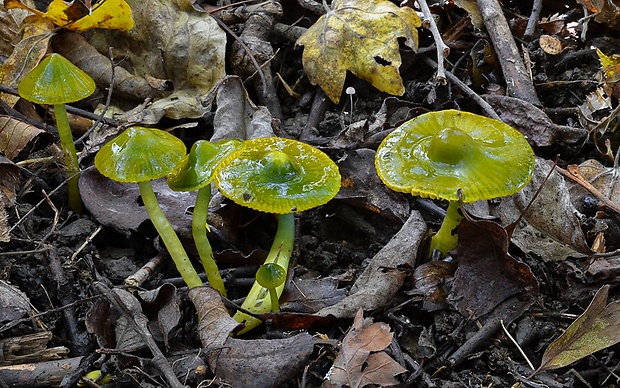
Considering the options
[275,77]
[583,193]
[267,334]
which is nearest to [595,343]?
[583,193]

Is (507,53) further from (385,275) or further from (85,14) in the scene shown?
(85,14)

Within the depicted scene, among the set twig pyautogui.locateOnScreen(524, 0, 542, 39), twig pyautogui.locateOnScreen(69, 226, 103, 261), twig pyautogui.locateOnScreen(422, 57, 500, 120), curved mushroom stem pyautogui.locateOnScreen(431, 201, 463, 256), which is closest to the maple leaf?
twig pyautogui.locateOnScreen(422, 57, 500, 120)

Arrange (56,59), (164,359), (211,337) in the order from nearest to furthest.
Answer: (164,359) < (211,337) < (56,59)

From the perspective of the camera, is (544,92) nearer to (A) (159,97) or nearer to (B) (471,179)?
(B) (471,179)

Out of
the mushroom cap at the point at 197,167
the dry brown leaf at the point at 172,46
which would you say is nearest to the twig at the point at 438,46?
the dry brown leaf at the point at 172,46

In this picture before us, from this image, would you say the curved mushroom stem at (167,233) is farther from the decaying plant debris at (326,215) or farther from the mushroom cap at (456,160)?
the mushroom cap at (456,160)

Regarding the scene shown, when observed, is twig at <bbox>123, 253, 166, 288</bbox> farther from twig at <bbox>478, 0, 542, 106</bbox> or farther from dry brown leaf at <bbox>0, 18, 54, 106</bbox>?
twig at <bbox>478, 0, 542, 106</bbox>

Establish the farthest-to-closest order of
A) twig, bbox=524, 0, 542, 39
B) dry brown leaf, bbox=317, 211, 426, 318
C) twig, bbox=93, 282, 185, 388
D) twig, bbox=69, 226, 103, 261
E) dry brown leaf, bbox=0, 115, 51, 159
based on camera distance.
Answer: twig, bbox=524, 0, 542, 39
dry brown leaf, bbox=0, 115, 51, 159
twig, bbox=69, 226, 103, 261
dry brown leaf, bbox=317, 211, 426, 318
twig, bbox=93, 282, 185, 388
